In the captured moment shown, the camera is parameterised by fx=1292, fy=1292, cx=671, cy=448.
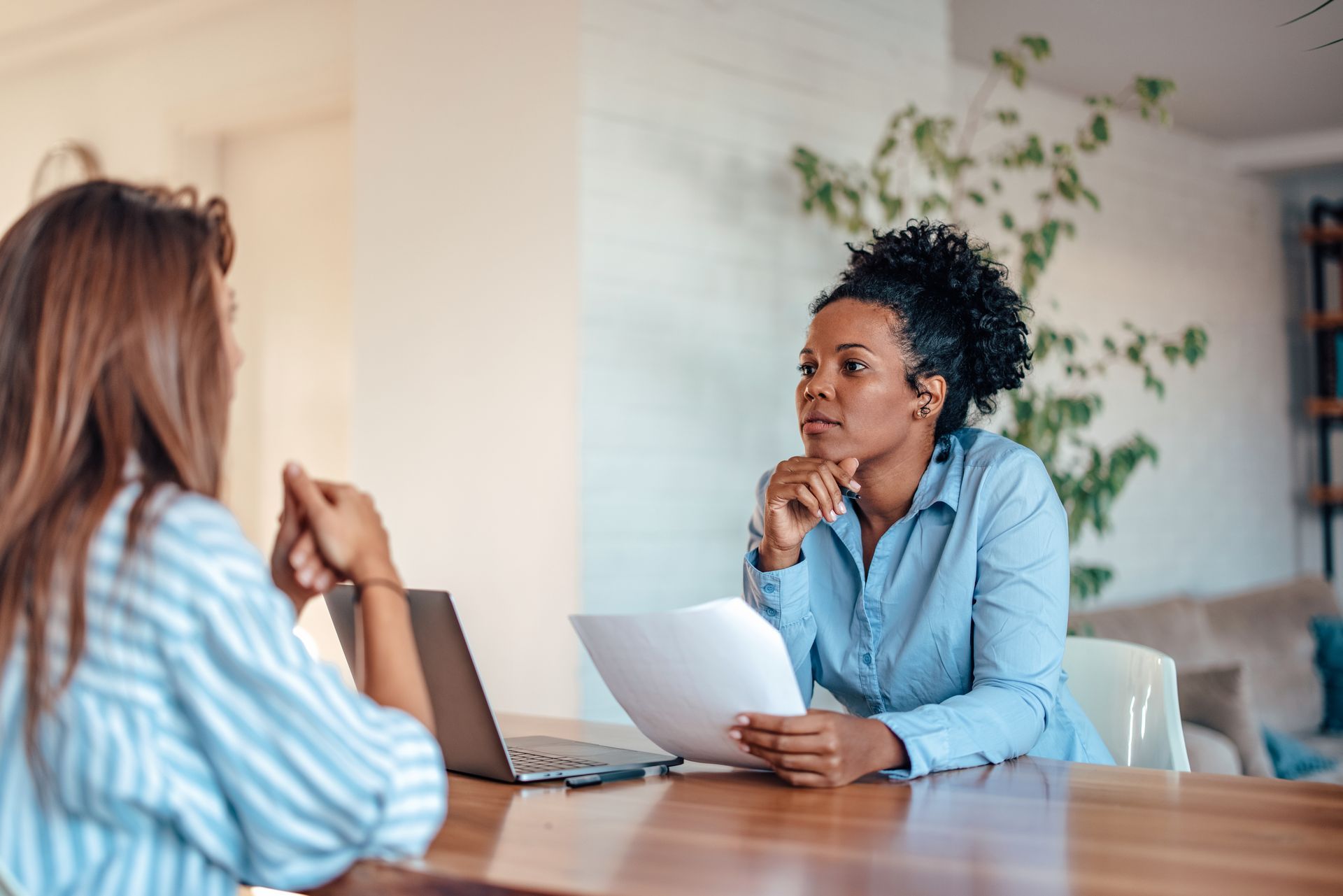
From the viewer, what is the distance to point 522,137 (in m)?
2.76

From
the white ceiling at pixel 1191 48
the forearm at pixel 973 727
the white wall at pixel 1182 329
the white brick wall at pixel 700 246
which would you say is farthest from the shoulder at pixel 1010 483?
the white wall at pixel 1182 329

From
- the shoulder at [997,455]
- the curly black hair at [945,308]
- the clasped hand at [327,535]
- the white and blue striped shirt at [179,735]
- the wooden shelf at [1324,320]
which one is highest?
the wooden shelf at [1324,320]

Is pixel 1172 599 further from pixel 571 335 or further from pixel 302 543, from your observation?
pixel 302 543

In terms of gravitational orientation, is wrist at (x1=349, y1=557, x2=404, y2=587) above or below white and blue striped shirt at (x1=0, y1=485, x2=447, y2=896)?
above

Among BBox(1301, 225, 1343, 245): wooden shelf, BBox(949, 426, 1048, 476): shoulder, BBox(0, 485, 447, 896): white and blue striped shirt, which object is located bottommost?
BBox(0, 485, 447, 896): white and blue striped shirt

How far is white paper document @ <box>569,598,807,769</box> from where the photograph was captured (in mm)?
1239

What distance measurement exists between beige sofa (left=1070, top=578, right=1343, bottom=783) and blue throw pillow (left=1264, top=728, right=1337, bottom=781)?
150mm

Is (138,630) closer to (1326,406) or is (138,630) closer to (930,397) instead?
(930,397)

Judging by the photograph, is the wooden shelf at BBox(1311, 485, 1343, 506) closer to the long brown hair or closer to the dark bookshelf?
the dark bookshelf

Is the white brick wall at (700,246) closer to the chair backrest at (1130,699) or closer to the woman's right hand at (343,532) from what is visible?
the chair backrest at (1130,699)

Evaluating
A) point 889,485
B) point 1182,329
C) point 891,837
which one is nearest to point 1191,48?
point 1182,329

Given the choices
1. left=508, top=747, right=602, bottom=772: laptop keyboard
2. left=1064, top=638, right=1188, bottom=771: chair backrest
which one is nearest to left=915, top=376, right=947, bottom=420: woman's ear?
left=1064, top=638, right=1188, bottom=771: chair backrest

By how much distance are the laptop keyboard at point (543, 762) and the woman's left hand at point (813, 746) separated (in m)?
0.21

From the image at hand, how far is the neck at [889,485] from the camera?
183 cm
